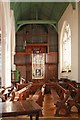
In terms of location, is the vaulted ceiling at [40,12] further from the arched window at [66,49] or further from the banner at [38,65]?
the banner at [38,65]

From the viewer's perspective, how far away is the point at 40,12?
56.4 feet

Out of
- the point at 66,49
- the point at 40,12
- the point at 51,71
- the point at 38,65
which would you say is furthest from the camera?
the point at 40,12

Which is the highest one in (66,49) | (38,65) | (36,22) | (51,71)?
(36,22)

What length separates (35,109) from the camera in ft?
12.0

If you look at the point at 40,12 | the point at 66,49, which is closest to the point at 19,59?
the point at 66,49

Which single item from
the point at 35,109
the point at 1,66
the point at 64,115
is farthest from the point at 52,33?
the point at 35,109

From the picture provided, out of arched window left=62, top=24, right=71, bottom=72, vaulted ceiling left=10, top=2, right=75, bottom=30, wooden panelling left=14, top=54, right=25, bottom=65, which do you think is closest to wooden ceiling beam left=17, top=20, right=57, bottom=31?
vaulted ceiling left=10, top=2, right=75, bottom=30

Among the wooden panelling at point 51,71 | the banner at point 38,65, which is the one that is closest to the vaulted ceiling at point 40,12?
the banner at point 38,65

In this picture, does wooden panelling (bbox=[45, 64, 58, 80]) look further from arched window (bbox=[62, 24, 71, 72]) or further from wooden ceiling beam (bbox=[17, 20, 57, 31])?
wooden ceiling beam (bbox=[17, 20, 57, 31])

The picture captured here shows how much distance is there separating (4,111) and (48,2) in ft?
38.1

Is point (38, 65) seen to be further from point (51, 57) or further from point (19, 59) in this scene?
point (19, 59)

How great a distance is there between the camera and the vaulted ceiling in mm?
14417

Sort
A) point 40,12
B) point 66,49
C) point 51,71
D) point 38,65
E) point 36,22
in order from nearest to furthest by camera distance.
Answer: point 66,49, point 36,22, point 38,65, point 51,71, point 40,12

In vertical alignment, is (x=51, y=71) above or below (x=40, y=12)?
below
